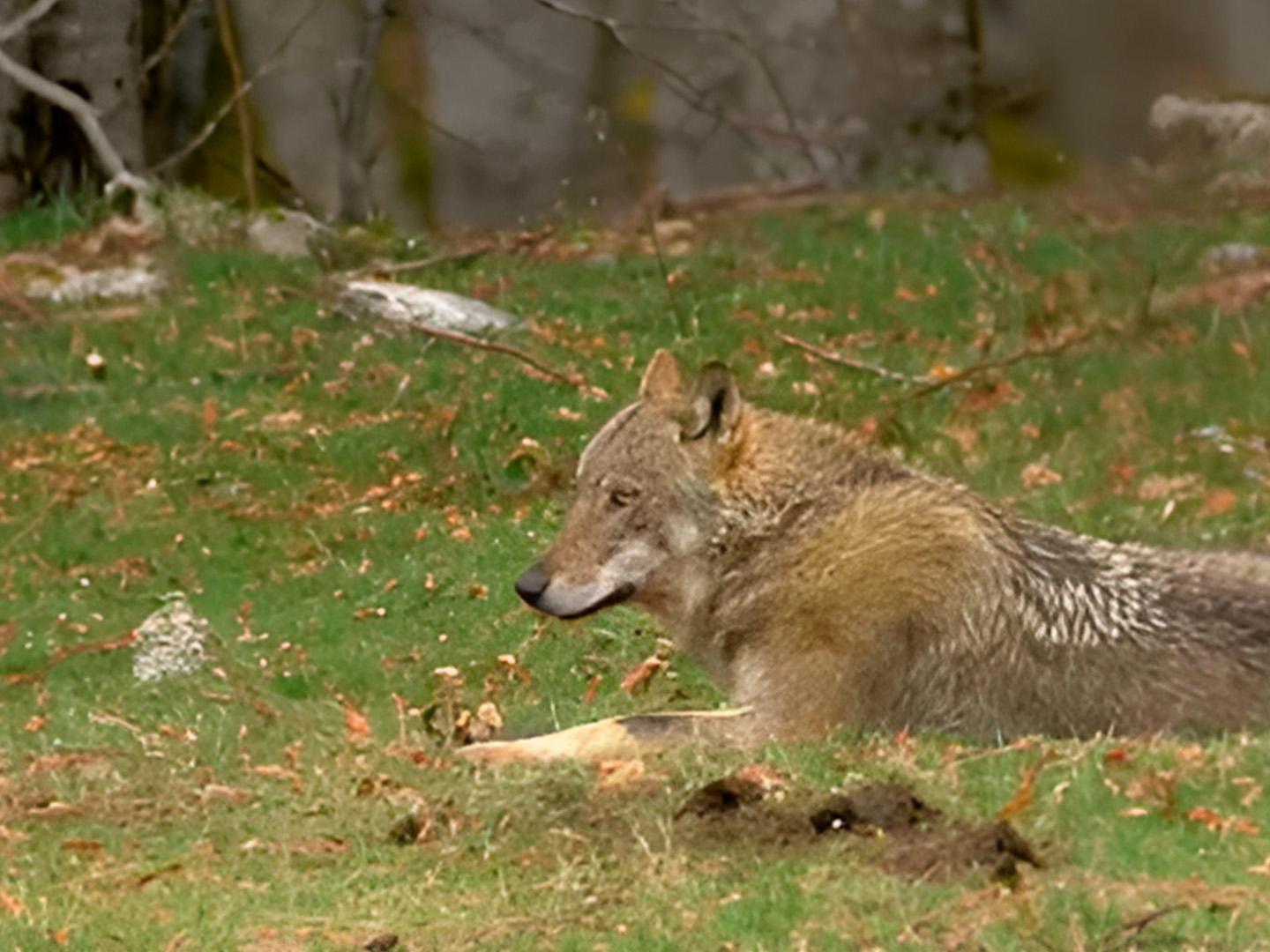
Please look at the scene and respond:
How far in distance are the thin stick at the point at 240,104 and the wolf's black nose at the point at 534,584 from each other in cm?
1075

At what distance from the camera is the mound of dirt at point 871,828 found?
5.67 m

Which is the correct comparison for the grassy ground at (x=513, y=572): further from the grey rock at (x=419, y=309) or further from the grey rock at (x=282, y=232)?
the grey rock at (x=282, y=232)

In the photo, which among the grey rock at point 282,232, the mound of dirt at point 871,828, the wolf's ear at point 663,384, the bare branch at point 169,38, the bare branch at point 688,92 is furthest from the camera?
the bare branch at point 169,38

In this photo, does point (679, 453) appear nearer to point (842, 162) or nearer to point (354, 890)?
point (354, 890)

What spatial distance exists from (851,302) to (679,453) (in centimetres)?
731

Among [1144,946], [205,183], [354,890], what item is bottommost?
[205,183]

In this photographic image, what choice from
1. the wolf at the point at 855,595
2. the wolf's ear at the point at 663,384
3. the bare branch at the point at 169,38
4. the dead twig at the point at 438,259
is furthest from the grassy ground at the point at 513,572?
the bare branch at the point at 169,38

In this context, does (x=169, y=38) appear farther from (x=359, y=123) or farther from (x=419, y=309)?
(x=419, y=309)

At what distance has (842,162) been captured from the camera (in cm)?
1872

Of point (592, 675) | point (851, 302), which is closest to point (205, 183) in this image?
point (851, 302)

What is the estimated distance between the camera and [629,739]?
23.4ft

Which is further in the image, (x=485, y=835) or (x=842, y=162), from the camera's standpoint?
(x=842, y=162)

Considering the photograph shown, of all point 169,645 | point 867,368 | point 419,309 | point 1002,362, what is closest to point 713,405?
point 169,645

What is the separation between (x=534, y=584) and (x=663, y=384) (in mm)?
762
